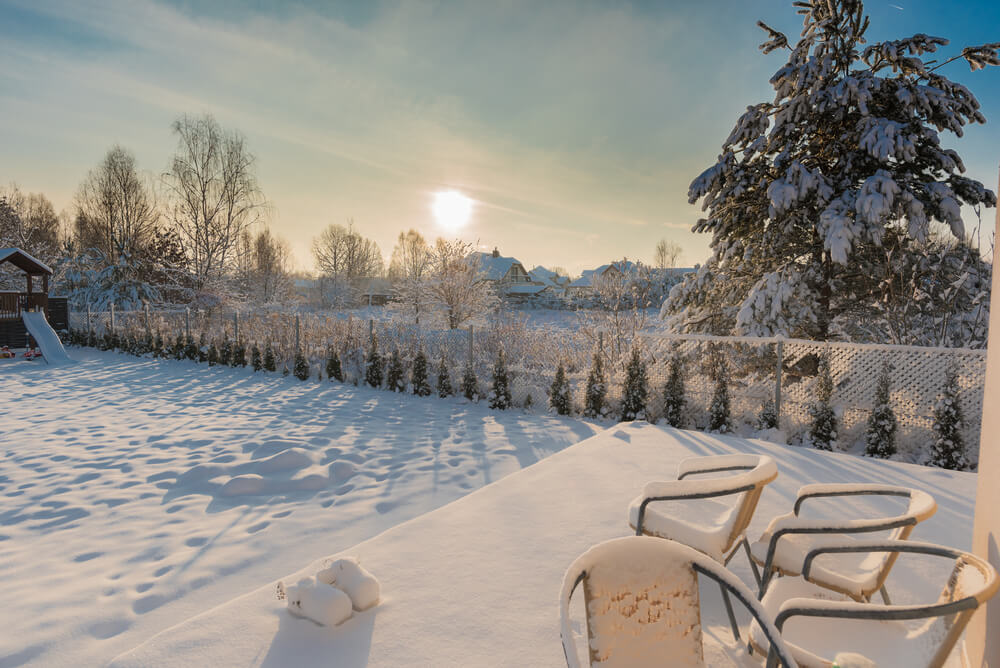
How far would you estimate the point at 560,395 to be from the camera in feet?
26.2

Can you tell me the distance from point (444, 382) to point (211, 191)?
2132 cm

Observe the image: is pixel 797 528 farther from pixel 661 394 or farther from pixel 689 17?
pixel 689 17

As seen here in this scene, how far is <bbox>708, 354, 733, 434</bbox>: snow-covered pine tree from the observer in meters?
6.66

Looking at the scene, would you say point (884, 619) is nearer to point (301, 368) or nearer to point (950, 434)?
point (950, 434)

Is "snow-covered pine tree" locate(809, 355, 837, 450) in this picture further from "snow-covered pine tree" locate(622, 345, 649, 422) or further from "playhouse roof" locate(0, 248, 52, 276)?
"playhouse roof" locate(0, 248, 52, 276)

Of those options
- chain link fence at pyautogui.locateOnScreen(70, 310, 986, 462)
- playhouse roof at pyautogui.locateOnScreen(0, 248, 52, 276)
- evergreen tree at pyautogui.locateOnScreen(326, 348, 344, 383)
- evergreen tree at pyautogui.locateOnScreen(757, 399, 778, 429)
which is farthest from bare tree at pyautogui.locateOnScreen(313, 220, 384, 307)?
evergreen tree at pyautogui.locateOnScreen(757, 399, 778, 429)

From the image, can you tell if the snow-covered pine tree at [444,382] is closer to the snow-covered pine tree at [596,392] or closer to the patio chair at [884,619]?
the snow-covered pine tree at [596,392]

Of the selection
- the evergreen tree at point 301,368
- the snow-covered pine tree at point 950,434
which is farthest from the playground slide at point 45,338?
the snow-covered pine tree at point 950,434

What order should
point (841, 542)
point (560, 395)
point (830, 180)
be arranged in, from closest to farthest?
point (841, 542) → point (830, 180) → point (560, 395)

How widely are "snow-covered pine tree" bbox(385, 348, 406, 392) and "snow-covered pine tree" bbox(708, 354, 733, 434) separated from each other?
238 inches

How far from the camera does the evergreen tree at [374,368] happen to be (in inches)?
396

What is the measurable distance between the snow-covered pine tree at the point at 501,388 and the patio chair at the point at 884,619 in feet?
21.5

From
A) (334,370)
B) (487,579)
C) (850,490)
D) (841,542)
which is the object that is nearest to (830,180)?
(850,490)

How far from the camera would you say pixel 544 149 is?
1031cm
